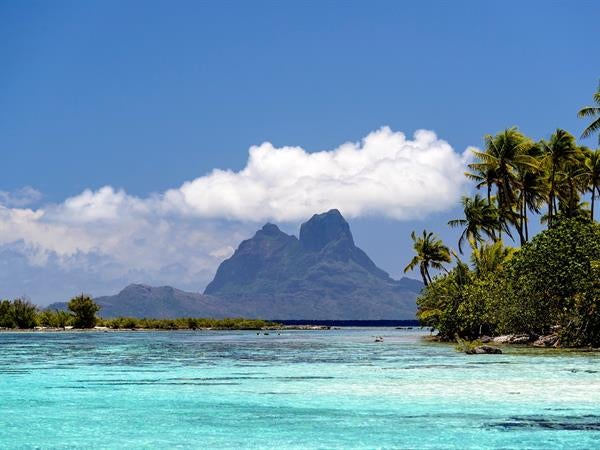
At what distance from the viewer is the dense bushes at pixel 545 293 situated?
169 feet

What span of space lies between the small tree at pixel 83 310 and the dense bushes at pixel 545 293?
7247 cm

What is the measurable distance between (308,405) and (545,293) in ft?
122

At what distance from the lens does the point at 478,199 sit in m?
87.4

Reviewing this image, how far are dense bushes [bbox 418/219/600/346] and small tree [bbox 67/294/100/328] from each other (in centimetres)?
7247

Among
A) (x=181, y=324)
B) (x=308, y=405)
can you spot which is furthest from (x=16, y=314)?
(x=308, y=405)

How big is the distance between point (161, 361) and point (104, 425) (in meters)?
27.1

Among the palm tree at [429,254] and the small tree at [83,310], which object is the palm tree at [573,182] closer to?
the palm tree at [429,254]

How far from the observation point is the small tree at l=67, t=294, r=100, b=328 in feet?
408

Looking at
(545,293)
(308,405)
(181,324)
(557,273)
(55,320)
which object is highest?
(557,273)

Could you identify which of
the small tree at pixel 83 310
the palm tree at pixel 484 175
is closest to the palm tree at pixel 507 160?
the palm tree at pixel 484 175

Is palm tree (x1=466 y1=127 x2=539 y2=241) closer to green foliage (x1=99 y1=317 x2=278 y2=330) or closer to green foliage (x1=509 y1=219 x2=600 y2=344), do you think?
green foliage (x1=509 y1=219 x2=600 y2=344)

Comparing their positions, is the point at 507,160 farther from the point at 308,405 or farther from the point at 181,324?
the point at 181,324

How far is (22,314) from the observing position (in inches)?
4803

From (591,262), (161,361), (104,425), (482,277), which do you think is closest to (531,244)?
(591,262)
